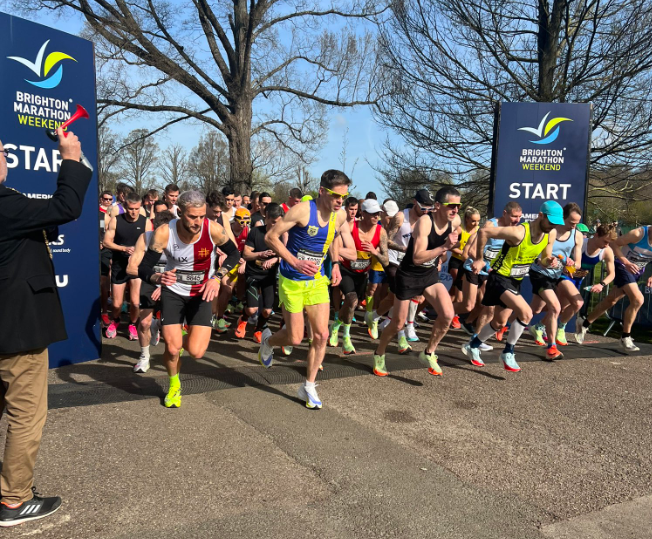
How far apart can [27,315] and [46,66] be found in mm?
4136

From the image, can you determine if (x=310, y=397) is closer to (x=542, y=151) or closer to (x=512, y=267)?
(x=512, y=267)

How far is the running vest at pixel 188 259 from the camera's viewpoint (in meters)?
4.96

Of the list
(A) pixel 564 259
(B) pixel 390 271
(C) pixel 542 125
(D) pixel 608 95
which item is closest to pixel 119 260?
(B) pixel 390 271

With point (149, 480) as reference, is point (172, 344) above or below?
above

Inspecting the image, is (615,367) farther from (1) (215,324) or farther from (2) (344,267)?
(1) (215,324)

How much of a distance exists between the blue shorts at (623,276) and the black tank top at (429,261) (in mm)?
3513

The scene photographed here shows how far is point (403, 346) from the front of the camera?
7.52 meters

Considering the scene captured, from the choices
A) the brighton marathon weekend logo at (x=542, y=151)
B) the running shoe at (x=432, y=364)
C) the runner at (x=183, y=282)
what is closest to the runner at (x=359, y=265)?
the running shoe at (x=432, y=364)

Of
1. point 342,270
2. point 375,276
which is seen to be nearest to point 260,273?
point 342,270

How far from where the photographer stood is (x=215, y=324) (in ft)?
28.3

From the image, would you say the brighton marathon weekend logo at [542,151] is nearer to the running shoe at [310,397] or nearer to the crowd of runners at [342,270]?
the crowd of runners at [342,270]

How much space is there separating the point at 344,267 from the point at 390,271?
0.78 metres

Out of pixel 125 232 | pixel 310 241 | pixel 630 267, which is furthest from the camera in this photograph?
pixel 630 267

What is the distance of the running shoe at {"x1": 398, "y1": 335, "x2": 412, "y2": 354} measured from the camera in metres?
7.51
